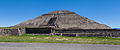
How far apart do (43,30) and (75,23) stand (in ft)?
77.7

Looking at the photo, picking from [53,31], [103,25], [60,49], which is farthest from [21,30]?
[103,25]

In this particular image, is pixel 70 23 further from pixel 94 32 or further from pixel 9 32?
pixel 9 32

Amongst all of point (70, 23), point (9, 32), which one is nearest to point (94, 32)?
point (9, 32)

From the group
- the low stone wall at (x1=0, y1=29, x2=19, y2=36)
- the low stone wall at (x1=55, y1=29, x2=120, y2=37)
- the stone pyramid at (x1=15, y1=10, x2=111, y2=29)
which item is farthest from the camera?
the stone pyramid at (x1=15, y1=10, x2=111, y2=29)

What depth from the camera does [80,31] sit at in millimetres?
28859

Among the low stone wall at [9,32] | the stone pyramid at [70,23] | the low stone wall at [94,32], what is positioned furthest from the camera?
the stone pyramid at [70,23]

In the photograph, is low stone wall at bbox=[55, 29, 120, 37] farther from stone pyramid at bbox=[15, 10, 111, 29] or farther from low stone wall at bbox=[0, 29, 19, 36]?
stone pyramid at bbox=[15, 10, 111, 29]

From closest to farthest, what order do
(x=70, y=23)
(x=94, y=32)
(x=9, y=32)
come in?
1. (x=9, y=32)
2. (x=94, y=32)
3. (x=70, y=23)

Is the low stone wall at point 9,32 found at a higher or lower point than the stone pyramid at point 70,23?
lower

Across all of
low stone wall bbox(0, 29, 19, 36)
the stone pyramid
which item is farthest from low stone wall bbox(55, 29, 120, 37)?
the stone pyramid

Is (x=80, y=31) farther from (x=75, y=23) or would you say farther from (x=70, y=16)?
(x=70, y=16)

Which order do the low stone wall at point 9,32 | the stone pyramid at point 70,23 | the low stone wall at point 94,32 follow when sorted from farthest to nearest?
1. the stone pyramid at point 70,23
2. the low stone wall at point 94,32
3. the low stone wall at point 9,32

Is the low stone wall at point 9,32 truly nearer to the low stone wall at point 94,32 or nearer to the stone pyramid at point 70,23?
the low stone wall at point 94,32

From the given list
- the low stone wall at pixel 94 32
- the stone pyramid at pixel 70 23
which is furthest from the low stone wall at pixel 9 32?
the stone pyramid at pixel 70 23
